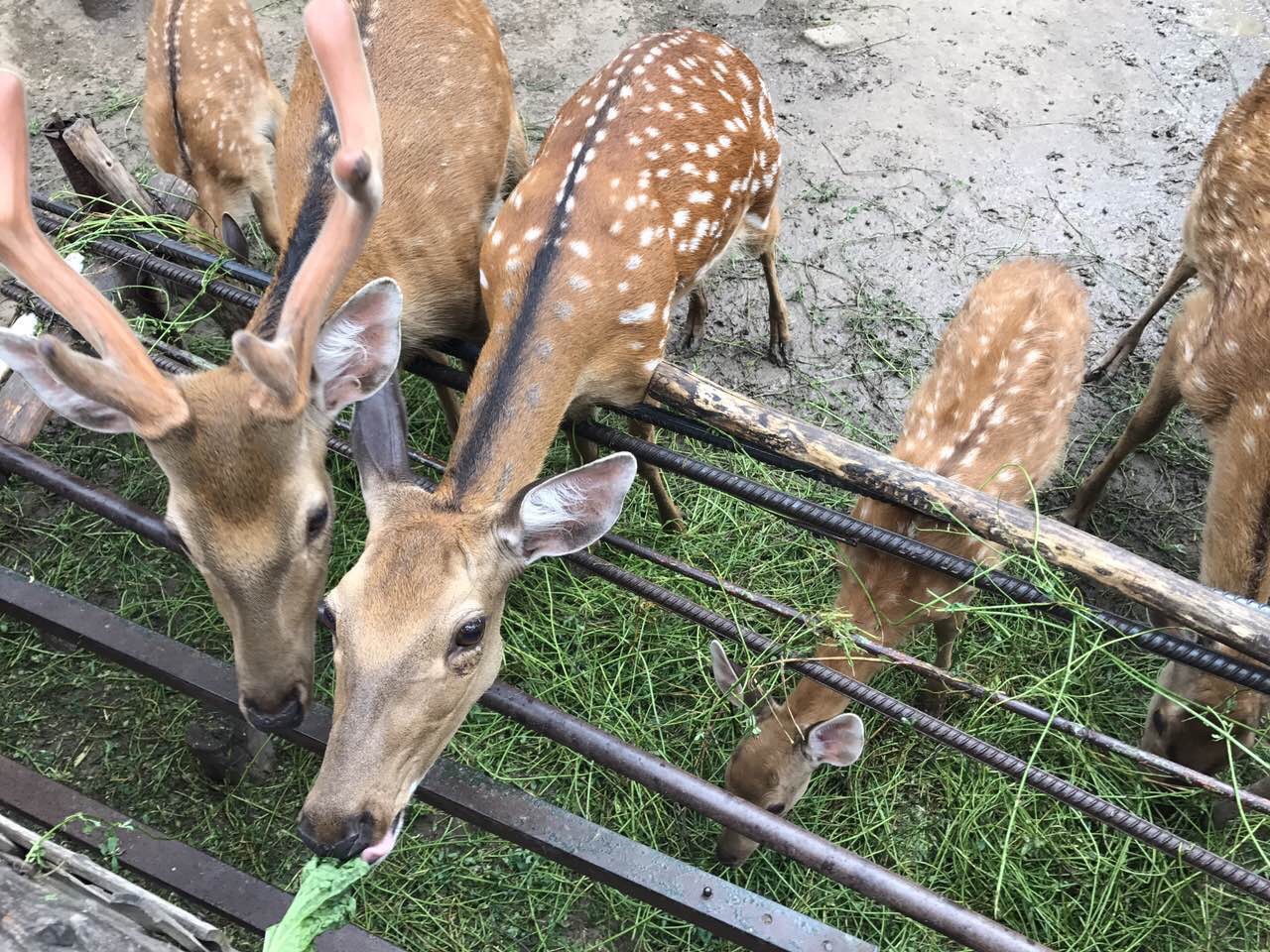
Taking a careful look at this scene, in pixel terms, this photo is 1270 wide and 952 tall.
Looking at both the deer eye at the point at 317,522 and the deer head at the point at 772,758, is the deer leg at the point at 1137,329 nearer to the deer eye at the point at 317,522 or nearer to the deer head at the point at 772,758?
the deer head at the point at 772,758

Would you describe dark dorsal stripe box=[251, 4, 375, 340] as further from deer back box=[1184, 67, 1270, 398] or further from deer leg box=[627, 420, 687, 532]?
deer back box=[1184, 67, 1270, 398]

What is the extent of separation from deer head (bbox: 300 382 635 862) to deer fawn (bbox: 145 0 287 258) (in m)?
2.51

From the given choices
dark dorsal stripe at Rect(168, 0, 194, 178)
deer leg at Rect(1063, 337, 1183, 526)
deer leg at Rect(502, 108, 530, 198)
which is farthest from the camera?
dark dorsal stripe at Rect(168, 0, 194, 178)

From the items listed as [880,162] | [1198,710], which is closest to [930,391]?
[1198,710]

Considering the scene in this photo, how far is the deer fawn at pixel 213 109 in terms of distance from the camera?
4.21 m

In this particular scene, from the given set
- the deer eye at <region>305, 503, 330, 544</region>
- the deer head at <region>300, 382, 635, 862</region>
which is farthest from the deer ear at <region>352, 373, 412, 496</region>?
the deer eye at <region>305, 503, 330, 544</region>

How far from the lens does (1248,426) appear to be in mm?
2889

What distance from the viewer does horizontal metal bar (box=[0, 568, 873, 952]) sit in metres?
1.82

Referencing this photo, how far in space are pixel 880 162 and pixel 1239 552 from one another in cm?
320

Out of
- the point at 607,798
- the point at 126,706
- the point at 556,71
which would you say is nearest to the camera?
the point at 607,798

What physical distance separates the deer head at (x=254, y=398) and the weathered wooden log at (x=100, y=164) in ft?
4.35

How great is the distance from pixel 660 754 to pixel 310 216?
204 cm

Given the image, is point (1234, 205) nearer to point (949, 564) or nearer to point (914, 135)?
point (914, 135)

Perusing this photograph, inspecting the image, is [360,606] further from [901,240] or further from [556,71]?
[556,71]
